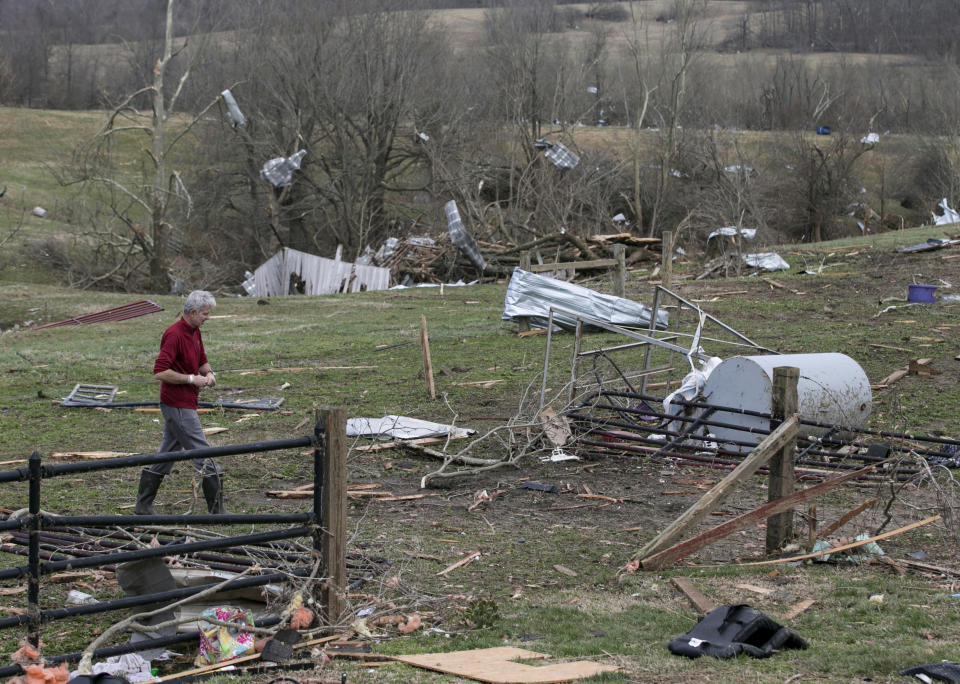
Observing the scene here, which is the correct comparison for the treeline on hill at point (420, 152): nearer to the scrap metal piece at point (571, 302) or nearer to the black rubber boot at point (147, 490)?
the scrap metal piece at point (571, 302)

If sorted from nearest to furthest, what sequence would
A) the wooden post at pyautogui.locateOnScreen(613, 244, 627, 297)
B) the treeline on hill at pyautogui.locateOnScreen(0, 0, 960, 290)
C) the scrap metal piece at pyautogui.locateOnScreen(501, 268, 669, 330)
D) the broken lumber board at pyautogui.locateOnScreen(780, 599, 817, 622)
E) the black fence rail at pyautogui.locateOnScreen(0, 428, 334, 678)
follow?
1. the black fence rail at pyautogui.locateOnScreen(0, 428, 334, 678)
2. the broken lumber board at pyautogui.locateOnScreen(780, 599, 817, 622)
3. the scrap metal piece at pyautogui.locateOnScreen(501, 268, 669, 330)
4. the wooden post at pyautogui.locateOnScreen(613, 244, 627, 297)
5. the treeline on hill at pyautogui.locateOnScreen(0, 0, 960, 290)

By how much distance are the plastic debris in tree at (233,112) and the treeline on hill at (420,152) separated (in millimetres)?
559

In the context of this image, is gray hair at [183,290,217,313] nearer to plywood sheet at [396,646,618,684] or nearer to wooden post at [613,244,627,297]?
plywood sheet at [396,646,618,684]

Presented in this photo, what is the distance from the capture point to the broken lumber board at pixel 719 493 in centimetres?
615

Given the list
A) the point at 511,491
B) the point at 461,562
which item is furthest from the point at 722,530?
the point at 511,491

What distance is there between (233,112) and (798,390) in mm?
30846

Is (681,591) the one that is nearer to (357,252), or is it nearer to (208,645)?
(208,645)

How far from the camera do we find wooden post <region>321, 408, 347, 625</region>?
4781 mm

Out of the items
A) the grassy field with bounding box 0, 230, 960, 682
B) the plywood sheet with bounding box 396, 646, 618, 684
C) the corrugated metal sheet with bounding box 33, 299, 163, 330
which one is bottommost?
the corrugated metal sheet with bounding box 33, 299, 163, 330

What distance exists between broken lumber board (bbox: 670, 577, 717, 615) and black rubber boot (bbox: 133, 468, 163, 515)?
393 cm

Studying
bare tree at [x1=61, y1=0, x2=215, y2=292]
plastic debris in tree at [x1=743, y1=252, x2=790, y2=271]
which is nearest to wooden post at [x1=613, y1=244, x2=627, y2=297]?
plastic debris in tree at [x1=743, y1=252, x2=790, y2=271]

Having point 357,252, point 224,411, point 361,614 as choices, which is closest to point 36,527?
point 361,614

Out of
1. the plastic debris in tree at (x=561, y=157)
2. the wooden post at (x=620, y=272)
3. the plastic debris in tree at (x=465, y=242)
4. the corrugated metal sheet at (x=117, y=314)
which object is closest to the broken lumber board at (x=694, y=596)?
the wooden post at (x=620, y=272)

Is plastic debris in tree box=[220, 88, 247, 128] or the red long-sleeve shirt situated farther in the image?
plastic debris in tree box=[220, 88, 247, 128]
